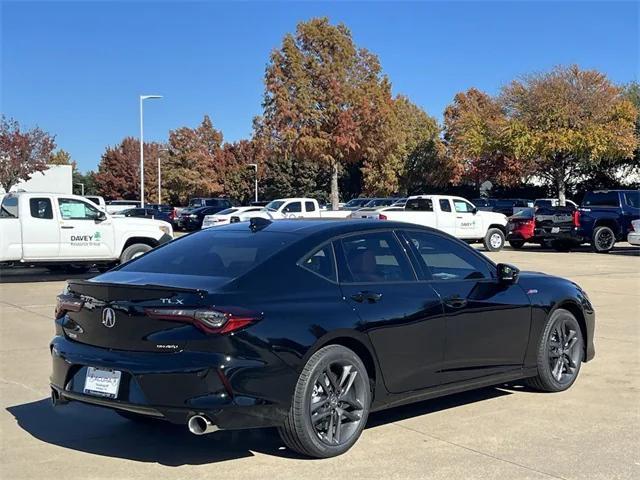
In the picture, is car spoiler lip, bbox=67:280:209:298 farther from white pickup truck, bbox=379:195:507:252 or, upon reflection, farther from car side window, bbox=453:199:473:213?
car side window, bbox=453:199:473:213

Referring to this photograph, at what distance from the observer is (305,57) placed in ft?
134

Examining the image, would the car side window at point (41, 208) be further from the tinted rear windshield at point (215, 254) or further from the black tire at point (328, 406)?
the black tire at point (328, 406)

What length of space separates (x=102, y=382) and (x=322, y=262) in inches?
64.6

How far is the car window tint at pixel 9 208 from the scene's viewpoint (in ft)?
50.4

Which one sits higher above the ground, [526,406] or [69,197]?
Result: [69,197]

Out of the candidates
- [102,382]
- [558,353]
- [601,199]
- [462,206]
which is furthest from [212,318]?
[601,199]

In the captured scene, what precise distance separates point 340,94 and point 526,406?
35.3 m

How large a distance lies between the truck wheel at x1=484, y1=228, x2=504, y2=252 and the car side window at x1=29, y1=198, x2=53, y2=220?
1539cm

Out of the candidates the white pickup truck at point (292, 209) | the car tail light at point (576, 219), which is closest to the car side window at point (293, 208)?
the white pickup truck at point (292, 209)

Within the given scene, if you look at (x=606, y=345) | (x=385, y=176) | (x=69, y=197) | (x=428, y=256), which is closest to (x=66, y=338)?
(x=428, y=256)

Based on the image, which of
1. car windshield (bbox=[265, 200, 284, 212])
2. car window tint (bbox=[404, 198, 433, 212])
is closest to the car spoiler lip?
car window tint (bbox=[404, 198, 433, 212])

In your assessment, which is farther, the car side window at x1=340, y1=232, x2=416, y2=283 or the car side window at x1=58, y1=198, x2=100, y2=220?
the car side window at x1=58, y1=198, x2=100, y2=220

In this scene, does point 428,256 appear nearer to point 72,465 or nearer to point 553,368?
point 553,368

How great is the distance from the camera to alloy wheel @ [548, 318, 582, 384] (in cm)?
677
